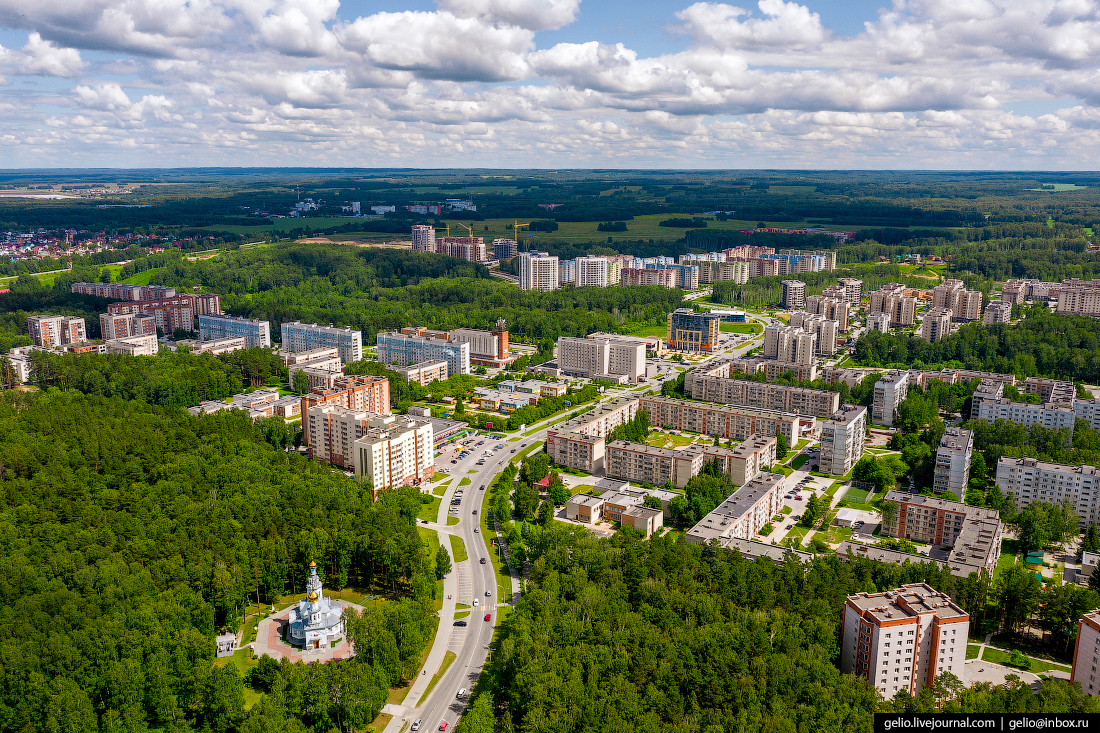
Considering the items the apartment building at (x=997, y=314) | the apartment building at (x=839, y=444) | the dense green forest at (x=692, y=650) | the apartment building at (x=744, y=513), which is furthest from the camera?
the apartment building at (x=997, y=314)

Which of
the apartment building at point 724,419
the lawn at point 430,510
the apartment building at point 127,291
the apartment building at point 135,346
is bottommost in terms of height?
the lawn at point 430,510

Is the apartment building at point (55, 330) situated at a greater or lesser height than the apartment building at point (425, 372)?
greater

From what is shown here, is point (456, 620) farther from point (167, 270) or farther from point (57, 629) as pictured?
point (167, 270)

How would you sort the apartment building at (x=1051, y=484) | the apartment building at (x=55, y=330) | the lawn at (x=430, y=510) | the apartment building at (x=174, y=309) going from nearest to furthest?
the apartment building at (x=1051, y=484) < the lawn at (x=430, y=510) < the apartment building at (x=55, y=330) < the apartment building at (x=174, y=309)

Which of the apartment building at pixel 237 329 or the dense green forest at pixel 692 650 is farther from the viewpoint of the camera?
the apartment building at pixel 237 329

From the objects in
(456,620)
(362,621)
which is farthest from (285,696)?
(456,620)

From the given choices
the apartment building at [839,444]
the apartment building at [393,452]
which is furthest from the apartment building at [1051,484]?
the apartment building at [393,452]

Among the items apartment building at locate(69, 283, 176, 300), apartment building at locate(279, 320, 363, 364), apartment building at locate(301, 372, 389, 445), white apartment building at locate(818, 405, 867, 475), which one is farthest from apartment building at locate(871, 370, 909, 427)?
apartment building at locate(69, 283, 176, 300)

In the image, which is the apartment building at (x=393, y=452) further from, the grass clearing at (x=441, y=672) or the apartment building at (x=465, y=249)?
the apartment building at (x=465, y=249)
